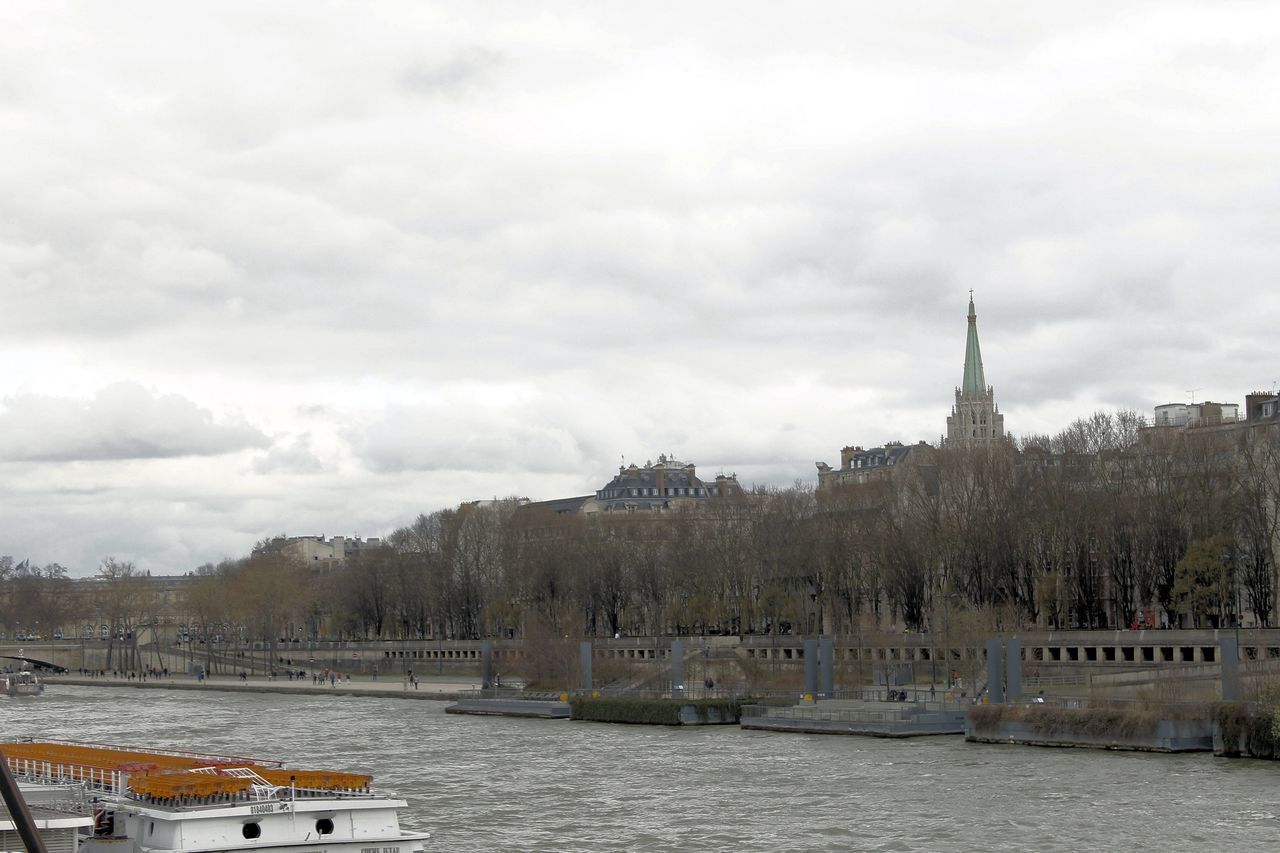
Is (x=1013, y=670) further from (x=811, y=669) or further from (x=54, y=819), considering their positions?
(x=54, y=819)

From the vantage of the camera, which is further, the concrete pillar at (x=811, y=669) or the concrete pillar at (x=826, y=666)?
the concrete pillar at (x=826, y=666)

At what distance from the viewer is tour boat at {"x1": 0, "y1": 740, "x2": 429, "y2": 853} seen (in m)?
33.0

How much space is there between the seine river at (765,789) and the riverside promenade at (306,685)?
116 ft

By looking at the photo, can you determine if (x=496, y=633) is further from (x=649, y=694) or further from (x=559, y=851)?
(x=559, y=851)

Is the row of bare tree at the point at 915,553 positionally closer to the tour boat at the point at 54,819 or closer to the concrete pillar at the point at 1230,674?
the concrete pillar at the point at 1230,674

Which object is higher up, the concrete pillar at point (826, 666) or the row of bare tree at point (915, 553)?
the row of bare tree at point (915, 553)

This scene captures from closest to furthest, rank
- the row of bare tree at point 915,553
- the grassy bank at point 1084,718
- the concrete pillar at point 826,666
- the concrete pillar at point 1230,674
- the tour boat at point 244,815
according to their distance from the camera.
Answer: the tour boat at point 244,815 < the grassy bank at point 1084,718 < the concrete pillar at point 1230,674 < the concrete pillar at point 826,666 < the row of bare tree at point 915,553

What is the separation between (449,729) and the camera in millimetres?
90250

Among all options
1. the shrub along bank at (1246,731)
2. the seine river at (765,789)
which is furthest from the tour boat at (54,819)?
the shrub along bank at (1246,731)

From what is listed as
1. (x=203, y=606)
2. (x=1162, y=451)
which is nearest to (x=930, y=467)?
(x=1162, y=451)

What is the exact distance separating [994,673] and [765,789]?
2572 cm

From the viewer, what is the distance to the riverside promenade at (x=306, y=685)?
412 feet

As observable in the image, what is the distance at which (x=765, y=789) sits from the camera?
56844 mm

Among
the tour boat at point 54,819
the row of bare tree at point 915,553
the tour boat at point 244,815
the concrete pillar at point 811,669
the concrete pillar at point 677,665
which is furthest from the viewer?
the concrete pillar at point 677,665
